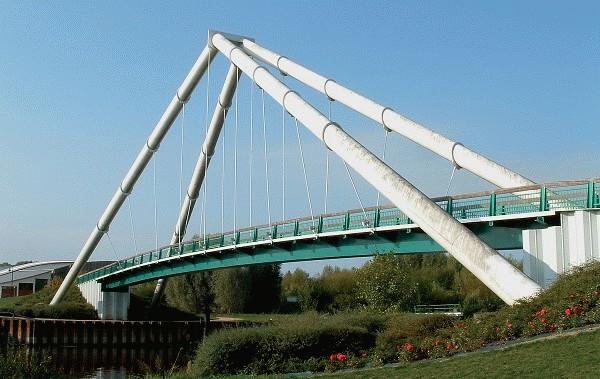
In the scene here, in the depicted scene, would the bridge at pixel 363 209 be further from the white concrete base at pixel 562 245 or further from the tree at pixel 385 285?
Result: the tree at pixel 385 285

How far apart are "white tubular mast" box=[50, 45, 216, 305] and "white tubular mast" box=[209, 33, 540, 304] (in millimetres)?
12575

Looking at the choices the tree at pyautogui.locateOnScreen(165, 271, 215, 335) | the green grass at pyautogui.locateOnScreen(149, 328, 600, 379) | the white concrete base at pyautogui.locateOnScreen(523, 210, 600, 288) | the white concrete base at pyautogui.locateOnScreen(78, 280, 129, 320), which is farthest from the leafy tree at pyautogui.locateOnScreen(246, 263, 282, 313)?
the green grass at pyautogui.locateOnScreen(149, 328, 600, 379)

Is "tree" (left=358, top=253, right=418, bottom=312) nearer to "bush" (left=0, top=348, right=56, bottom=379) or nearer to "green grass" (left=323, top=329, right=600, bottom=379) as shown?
"bush" (left=0, top=348, right=56, bottom=379)

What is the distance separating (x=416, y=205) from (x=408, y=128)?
6445mm

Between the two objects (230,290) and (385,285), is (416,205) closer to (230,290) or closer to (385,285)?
(385,285)

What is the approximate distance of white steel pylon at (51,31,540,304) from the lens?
645 inches

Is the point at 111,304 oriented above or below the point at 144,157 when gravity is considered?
below

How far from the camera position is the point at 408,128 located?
24797mm

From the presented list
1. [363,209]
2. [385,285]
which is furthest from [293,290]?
[363,209]

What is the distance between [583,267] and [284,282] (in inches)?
2321

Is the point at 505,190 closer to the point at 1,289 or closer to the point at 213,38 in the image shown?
the point at 213,38

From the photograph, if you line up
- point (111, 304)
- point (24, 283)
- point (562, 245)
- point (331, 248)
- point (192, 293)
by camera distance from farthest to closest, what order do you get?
point (24, 283) < point (192, 293) < point (111, 304) < point (331, 248) < point (562, 245)

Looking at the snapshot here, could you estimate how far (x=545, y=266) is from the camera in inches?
766

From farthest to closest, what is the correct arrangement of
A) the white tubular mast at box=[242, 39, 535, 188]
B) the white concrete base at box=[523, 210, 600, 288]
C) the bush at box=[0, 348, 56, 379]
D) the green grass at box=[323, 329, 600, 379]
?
the white tubular mast at box=[242, 39, 535, 188]
the white concrete base at box=[523, 210, 600, 288]
the bush at box=[0, 348, 56, 379]
the green grass at box=[323, 329, 600, 379]
